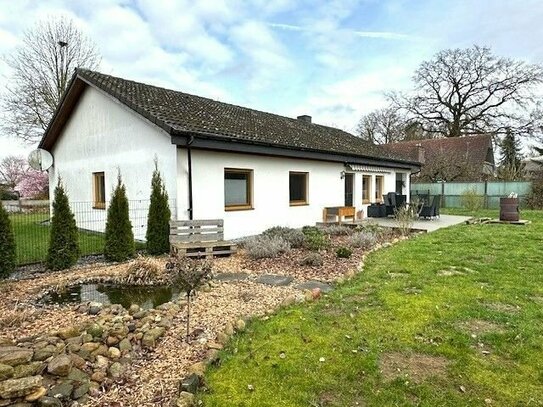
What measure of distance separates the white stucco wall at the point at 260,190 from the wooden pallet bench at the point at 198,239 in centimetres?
76

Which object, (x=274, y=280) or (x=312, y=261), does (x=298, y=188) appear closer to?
(x=312, y=261)

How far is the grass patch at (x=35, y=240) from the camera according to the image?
900cm

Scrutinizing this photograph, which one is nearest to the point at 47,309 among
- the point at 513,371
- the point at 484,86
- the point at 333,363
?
the point at 333,363

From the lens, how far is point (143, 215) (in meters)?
10.8

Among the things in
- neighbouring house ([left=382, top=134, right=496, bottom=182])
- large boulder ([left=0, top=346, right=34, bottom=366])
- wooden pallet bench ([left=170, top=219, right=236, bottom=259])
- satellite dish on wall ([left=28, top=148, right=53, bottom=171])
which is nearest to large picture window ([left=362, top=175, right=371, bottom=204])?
neighbouring house ([left=382, top=134, right=496, bottom=182])

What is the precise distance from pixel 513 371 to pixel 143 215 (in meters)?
9.78

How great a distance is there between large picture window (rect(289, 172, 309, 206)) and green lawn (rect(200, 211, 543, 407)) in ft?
23.3

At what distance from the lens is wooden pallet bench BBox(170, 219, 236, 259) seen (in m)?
8.77

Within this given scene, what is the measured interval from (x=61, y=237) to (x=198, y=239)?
3.06 meters

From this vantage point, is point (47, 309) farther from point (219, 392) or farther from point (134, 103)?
point (134, 103)

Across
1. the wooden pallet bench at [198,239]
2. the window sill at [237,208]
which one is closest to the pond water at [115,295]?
the wooden pallet bench at [198,239]

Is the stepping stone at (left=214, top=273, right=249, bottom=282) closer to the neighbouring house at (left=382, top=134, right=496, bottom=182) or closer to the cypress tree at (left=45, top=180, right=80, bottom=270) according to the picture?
the cypress tree at (left=45, top=180, right=80, bottom=270)

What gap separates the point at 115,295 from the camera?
6.08 meters

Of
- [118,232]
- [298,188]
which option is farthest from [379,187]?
[118,232]
